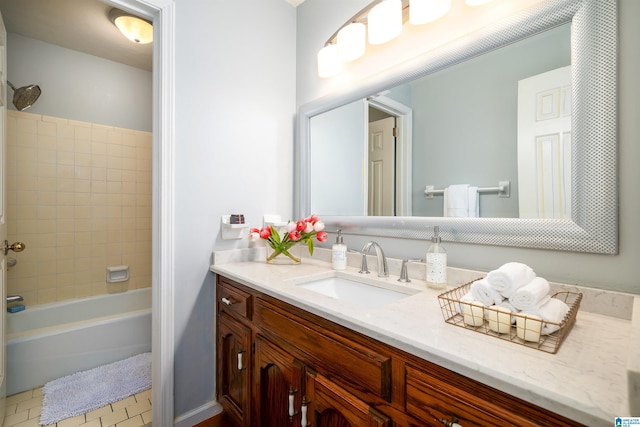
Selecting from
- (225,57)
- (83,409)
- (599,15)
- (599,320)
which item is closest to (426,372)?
(599,320)

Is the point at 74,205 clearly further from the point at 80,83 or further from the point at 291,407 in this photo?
the point at 291,407

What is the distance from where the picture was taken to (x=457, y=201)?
1117 mm

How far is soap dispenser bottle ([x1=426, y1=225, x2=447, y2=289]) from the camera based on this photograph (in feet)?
3.42

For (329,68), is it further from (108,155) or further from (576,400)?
(108,155)

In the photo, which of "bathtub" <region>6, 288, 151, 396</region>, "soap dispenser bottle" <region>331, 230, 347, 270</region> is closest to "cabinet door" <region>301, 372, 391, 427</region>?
"soap dispenser bottle" <region>331, 230, 347, 270</region>

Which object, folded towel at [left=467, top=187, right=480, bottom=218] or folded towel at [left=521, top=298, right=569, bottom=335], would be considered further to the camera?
folded towel at [left=467, top=187, right=480, bottom=218]

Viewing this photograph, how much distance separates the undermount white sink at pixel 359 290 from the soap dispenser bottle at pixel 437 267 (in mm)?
79

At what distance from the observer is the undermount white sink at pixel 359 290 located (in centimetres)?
113

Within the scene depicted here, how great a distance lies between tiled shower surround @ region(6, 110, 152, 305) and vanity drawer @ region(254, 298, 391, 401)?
2.04 metres

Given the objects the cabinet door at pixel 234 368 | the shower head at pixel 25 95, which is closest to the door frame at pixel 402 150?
the cabinet door at pixel 234 368

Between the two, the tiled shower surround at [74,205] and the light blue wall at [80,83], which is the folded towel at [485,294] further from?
the light blue wall at [80,83]

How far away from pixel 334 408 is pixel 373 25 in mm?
1528

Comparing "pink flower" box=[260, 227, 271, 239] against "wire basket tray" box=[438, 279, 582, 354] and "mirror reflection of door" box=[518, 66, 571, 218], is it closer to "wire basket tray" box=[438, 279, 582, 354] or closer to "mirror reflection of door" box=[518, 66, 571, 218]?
"wire basket tray" box=[438, 279, 582, 354]

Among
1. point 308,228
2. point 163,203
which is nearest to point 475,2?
point 308,228
